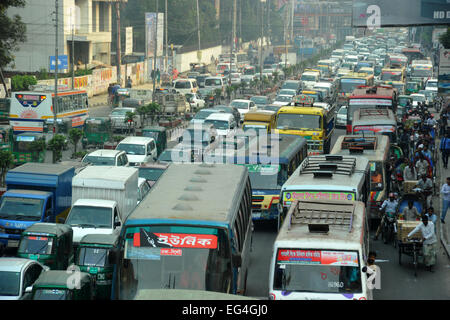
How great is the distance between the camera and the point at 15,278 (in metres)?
13.5

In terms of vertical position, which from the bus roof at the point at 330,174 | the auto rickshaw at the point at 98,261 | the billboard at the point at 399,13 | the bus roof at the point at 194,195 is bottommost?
the auto rickshaw at the point at 98,261

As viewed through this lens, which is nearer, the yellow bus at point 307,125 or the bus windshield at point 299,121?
the yellow bus at point 307,125

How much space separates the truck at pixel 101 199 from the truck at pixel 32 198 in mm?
634

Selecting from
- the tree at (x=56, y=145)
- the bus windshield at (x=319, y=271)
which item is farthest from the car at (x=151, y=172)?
the bus windshield at (x=319, y=271)

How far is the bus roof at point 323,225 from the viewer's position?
1200cm

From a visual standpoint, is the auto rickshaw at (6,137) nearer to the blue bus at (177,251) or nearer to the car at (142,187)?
the car at (142,187)

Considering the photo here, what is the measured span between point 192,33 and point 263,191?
80910mm

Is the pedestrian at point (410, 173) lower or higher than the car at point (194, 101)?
lower

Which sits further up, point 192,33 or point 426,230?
point 192,33

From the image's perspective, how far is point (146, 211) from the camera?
40.1 ft

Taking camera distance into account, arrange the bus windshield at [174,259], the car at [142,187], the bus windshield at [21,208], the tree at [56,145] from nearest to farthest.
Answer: the bus windshield at [174,259]
the bus windshield at [21,208]
the car at [142,187]
the tree at [56,145]

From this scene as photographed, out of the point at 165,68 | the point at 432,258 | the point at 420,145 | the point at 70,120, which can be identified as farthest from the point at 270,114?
the point at 165,68
